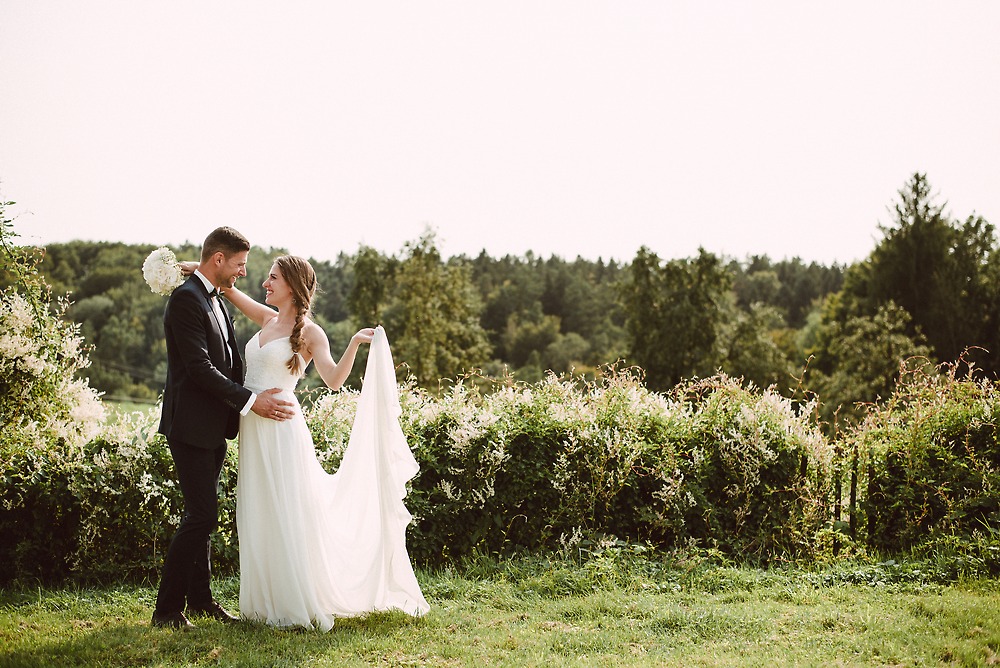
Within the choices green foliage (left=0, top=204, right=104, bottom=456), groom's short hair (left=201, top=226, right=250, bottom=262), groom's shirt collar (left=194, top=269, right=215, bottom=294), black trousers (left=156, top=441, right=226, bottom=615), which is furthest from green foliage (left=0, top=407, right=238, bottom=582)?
groom's short hair (left=201, top=226, right=250, bottom=262)

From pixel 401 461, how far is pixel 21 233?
3.52m

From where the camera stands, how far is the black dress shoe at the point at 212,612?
4660 mm

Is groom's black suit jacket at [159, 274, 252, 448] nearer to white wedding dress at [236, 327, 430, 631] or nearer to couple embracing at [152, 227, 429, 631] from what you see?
couple embracing at [152, 227, 429, 631]

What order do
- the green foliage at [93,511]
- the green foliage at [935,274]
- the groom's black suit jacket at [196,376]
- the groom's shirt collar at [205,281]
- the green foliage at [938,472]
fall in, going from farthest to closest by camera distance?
the green foliage at [935,274], the green foliage at [938,472], the green foliage at [93,511], the groom's shirt collar at [205,281], the groom's black suit jacket at [196,376]

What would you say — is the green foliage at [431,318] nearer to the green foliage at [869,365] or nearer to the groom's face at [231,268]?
the green foliage at [869,365]

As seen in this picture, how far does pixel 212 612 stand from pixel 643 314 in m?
32.9

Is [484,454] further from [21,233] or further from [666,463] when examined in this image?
[21,233]

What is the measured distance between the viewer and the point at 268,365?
4.75 m

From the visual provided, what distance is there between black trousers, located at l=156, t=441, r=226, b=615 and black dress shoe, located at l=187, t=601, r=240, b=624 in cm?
13

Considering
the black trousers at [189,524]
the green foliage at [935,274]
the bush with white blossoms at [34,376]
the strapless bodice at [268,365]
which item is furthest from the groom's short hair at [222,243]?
the green foliage at [935,274]

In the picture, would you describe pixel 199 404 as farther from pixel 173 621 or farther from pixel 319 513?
pixel 173 621

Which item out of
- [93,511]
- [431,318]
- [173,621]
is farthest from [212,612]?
[431,318]

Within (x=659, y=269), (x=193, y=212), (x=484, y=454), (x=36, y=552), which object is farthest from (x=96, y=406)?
(x=659, y=269)

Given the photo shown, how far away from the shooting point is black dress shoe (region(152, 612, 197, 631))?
453 cm
